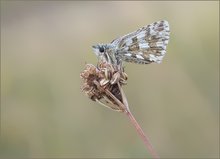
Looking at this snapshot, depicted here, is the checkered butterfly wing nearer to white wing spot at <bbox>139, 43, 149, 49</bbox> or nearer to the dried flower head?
white wing spot at <bbox>139, 43, 149, 49</bbox>

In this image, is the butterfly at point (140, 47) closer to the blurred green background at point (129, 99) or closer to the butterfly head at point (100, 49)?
the butterfly head at point (100, 49)

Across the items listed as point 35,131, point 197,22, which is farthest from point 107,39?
point 35,131

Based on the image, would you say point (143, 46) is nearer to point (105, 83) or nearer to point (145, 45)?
point (145, 45)

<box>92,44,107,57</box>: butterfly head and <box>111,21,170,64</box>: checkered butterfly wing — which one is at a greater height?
<box>92,44,107,57</box>: butterfly head

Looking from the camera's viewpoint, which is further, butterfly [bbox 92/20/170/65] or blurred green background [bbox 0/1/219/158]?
blurred green background [bbox 0/1/219/158]

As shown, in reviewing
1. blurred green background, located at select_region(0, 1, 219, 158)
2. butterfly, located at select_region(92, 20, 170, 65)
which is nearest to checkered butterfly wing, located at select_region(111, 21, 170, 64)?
butterfly, located at select_region(92, 20, 170, 65)
